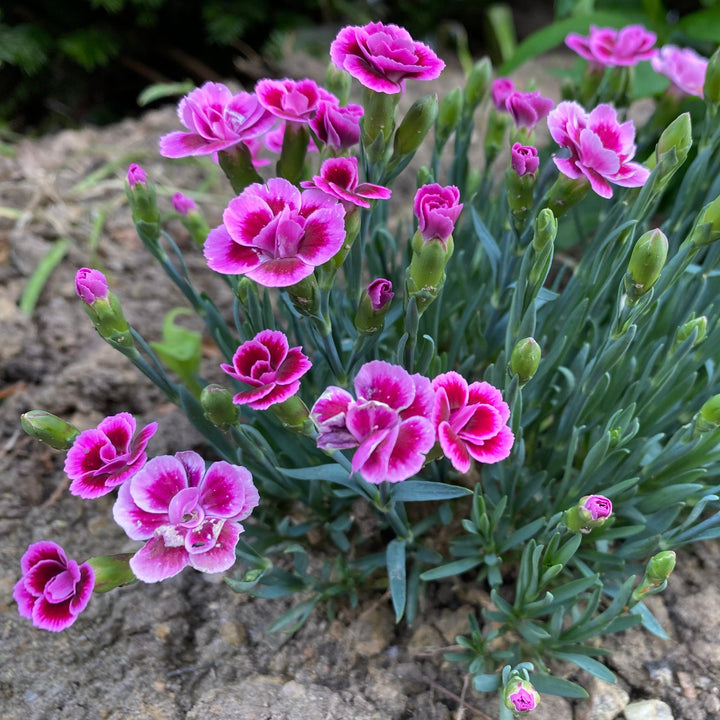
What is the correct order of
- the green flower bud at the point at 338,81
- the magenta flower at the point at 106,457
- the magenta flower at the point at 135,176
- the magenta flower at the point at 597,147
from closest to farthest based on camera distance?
the magenta flower at the point at 106,457 < the magenta flower at the point at 597,147 < the magenta flower at the point at 135,176 < the green flower bud at the point at 338,81

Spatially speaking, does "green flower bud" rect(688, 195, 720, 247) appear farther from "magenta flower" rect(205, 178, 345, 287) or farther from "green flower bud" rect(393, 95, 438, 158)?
"magenta flower" rect(205, 178, 345, 287)

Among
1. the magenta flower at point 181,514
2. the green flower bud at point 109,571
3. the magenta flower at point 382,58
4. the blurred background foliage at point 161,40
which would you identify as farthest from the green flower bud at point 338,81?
the blurred background foliage at point 161,40

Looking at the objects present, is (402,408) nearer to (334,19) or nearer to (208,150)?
(208,150)

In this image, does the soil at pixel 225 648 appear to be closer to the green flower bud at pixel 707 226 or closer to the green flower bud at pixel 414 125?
the green flower bud at pixel 707 226

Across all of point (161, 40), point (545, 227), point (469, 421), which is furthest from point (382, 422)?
point (161, 40)

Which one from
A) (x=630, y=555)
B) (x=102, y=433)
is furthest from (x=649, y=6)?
(x=102, y=433)

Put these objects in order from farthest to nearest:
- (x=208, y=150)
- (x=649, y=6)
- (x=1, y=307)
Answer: (x=649, y=6) → (x=1, y=307) → (x=208, y=150)
